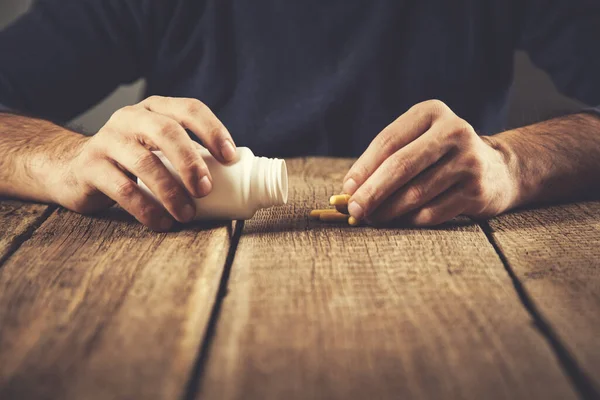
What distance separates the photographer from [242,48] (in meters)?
1.45

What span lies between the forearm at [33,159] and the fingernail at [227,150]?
335 millimetres

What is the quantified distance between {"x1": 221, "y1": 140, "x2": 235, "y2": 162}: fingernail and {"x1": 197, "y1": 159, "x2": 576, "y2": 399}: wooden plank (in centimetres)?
11

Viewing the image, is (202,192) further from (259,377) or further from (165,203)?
(259,377)

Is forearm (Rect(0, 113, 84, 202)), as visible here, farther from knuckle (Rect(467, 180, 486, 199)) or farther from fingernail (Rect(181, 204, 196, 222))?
knuckle (Rect(467, 180, 486, 199))

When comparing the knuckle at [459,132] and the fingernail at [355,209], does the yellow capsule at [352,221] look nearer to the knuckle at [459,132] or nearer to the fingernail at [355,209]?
the fingernail at [355,209]

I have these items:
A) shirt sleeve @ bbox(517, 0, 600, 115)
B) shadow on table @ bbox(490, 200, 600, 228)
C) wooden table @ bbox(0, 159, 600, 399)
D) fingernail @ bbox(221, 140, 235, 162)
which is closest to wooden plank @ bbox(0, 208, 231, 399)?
wooden table @ bbox(0, 159, 600, 399)

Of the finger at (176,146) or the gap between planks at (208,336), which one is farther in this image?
the finger at (176,146)

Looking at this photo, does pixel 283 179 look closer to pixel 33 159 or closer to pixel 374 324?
pixel 374 324

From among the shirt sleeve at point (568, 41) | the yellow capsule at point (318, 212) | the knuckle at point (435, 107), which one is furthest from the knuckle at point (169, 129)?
the shirt sleeve at point (568, 41)

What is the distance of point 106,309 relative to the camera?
61 centimetres

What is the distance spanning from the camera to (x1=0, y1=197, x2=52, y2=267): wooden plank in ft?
2.67

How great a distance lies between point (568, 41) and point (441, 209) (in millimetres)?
783

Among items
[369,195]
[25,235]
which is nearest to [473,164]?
[369,195]

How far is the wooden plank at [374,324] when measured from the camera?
48cm
